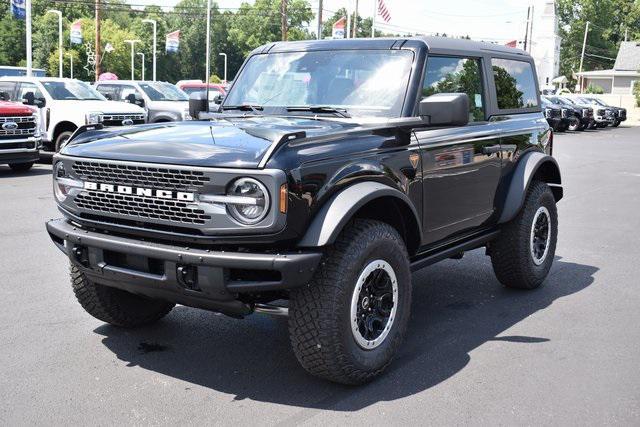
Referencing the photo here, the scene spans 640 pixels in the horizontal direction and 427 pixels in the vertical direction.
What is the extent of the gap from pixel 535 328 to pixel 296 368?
73.0 inches

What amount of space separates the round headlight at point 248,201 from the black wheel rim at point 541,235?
3.25 metres

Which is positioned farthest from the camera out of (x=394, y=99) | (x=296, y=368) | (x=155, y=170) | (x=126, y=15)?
(x=126, y=15)

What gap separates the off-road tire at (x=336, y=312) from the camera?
151 inches

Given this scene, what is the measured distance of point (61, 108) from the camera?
16.0 m

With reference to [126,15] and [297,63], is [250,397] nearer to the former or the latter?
[297,63]

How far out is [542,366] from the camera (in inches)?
177

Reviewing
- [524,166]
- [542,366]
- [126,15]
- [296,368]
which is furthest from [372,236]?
[126,15]

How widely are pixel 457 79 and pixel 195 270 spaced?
103 inches

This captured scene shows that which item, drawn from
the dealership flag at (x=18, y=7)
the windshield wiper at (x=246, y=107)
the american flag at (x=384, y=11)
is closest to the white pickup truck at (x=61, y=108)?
the windshield wiper at (x=246, y=107)

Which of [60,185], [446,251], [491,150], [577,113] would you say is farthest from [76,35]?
[446,251]

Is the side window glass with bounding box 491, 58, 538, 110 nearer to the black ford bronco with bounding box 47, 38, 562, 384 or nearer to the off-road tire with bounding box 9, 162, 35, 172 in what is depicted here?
the black ford bronco with bounding box 47, 38, 562, 384

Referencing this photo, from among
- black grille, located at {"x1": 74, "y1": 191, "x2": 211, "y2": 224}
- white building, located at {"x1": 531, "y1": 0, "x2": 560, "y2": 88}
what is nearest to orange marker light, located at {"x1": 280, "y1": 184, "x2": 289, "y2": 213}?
black grille, located at {"x1": 74, "y1": 191, "x2": 211, "y2": 224}

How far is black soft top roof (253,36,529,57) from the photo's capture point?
5109mm

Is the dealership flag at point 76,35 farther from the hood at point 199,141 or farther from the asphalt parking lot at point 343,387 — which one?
→ the hood at point 199,141
